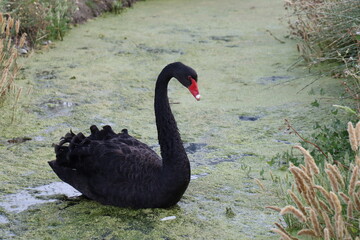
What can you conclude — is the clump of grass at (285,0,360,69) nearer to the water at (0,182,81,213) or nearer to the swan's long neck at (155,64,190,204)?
the swan's long neck at (155,64,190,204)

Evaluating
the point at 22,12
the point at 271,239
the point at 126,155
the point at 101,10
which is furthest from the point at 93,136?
the point at 101,10

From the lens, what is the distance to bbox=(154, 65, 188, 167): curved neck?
341 cm

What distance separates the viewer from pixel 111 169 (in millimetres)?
3449

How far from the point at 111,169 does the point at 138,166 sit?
0.45 ft

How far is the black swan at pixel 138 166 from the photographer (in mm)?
3359

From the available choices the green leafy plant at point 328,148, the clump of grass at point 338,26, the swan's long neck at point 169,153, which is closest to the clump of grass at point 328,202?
the swan's long neck at point 169,153

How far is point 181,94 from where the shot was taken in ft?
18.6

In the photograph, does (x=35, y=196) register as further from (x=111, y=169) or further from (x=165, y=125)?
(x=165, y=125)

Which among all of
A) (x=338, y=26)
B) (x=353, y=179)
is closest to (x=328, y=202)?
(x=353, y=179)

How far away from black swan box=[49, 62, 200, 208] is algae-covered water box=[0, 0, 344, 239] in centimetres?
9

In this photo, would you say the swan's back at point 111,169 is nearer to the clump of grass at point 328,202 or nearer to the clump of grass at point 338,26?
the clump of grass at point 328,202

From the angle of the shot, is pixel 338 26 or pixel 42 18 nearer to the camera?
pixel 338 26

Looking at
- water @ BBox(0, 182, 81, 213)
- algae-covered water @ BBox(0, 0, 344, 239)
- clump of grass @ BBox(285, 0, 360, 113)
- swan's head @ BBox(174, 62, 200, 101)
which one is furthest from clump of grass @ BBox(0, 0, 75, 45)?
swan's head @ BBox(174, 62, 200, 101)

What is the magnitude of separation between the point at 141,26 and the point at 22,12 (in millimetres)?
1758
